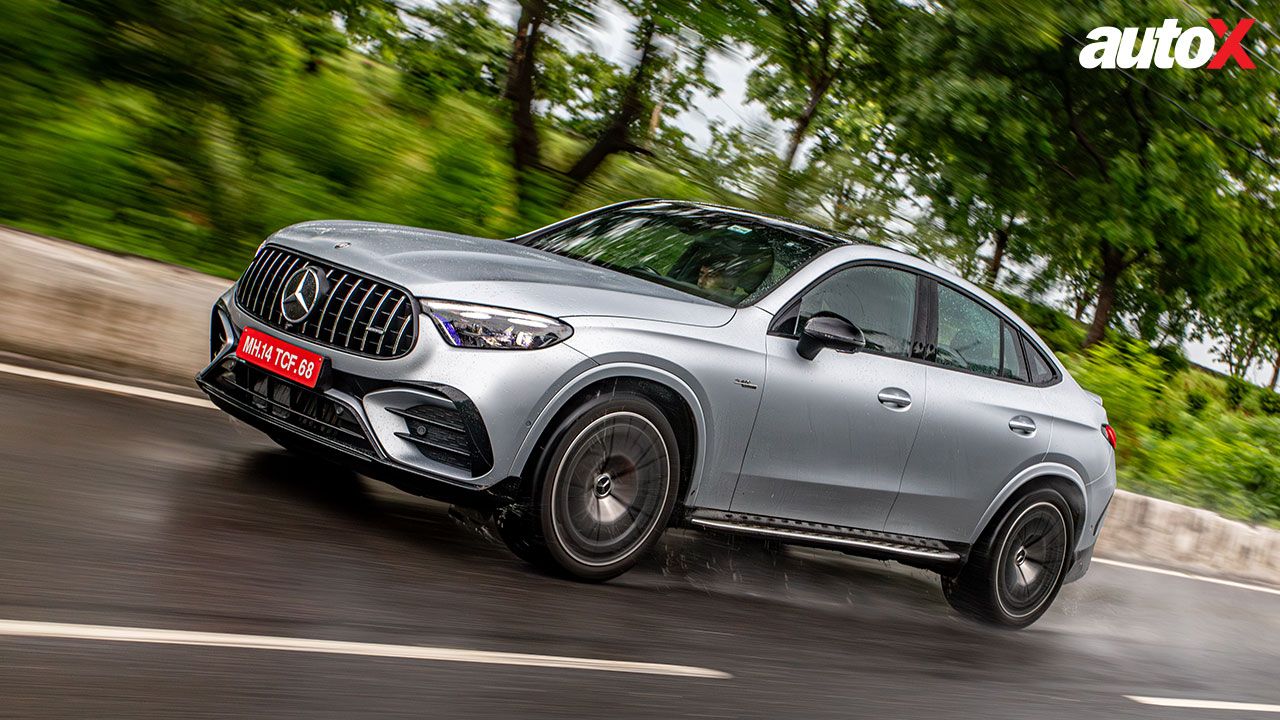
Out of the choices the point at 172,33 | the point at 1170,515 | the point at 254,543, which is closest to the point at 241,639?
the point at 254,543

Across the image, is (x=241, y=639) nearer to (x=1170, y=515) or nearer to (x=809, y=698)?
(x=809, y=698)

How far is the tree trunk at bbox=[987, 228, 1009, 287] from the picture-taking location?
54.9 feet

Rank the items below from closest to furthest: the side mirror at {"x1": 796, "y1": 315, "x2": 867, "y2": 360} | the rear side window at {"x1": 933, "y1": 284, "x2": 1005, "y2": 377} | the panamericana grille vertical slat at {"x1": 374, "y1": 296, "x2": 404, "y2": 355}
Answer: the panamericana grille vertical slat at {"x1": 374, "y1": 296, "x2": 404, "y2": 355} → the side mirror at {"x1": 796, "y1": 315, "x2": 867, "y2": 360} → the rear side window at {"x1": 933, "y1": 284, "x2": 1005, "y2": 377}

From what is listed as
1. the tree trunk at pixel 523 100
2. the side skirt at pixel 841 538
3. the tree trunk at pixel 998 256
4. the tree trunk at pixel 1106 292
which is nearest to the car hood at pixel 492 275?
the side skirt at pixel 841 538

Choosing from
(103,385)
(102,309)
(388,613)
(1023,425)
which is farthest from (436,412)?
(1023,425)

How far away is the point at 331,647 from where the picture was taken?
414 cm

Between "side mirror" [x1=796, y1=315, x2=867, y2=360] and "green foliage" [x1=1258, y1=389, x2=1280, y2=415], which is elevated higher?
"green foliage" [x1=1258, y1=389, x2=1280, y2=415]

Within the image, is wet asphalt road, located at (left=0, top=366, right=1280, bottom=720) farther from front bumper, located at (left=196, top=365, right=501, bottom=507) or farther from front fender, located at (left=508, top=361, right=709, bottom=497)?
front fender, located at (left=508, top=361, right=709, bottom=497)

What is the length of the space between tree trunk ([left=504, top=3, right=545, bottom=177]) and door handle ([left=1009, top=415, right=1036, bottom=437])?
5.57m

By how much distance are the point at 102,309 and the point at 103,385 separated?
537mm

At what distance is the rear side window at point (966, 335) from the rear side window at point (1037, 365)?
288 mm

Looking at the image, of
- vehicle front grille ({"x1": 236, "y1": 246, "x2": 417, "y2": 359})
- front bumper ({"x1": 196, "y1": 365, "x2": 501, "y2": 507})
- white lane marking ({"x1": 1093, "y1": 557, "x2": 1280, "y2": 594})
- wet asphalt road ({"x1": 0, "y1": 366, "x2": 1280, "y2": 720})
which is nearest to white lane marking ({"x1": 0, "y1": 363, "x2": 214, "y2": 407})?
wet asphalt road ({"x1": 0, "y1": 366, "x2": 1280, "y2": 720})

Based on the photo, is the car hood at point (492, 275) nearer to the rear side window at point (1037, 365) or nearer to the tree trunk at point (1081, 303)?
the rear side window at point (1037, 365)

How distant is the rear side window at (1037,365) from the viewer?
7.38 metres
